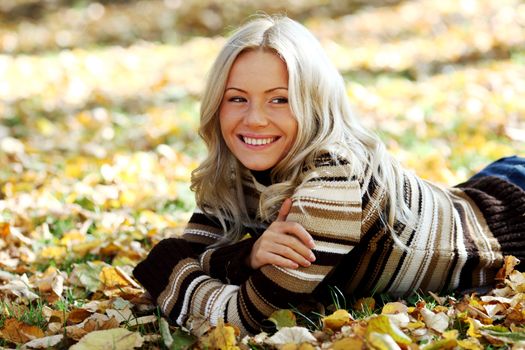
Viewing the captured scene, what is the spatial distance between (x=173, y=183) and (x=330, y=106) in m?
1.93

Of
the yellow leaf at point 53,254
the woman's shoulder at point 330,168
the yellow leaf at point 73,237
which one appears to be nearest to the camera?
the woman's shoulder at point 330,168

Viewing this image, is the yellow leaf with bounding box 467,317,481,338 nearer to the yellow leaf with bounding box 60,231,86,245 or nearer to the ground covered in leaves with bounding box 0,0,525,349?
the ground covered in leaves with bounding box 0,0,525,349

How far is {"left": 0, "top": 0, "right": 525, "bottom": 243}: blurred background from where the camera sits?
4164mm

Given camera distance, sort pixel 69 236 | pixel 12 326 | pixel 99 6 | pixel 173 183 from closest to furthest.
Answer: pixel 12 326, pixel 69 236, pixel 173 183, pixel 99 6

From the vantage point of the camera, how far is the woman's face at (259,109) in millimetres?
2490

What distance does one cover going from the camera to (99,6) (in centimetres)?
1007

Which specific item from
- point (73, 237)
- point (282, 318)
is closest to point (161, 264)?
point (282, 318)

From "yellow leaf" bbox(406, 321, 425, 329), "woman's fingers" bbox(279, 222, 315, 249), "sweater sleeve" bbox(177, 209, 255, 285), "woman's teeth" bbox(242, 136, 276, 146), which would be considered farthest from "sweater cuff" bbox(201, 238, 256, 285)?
"yellow leaf" bbox(406, 321, 425, 329)

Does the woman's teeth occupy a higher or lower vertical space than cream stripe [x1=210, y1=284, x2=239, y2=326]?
higher

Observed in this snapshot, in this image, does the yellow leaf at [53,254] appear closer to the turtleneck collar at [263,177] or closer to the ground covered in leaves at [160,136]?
the ground covered in leaves at [160,136]

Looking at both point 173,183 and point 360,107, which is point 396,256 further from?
point 360,107

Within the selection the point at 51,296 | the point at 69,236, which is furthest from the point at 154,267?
the point at 69,236

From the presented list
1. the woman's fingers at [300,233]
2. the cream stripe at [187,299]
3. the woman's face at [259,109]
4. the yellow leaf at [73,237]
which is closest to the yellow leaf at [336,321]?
the woman's fingers at [300,233]

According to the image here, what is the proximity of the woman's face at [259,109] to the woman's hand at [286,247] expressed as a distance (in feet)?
0.94
